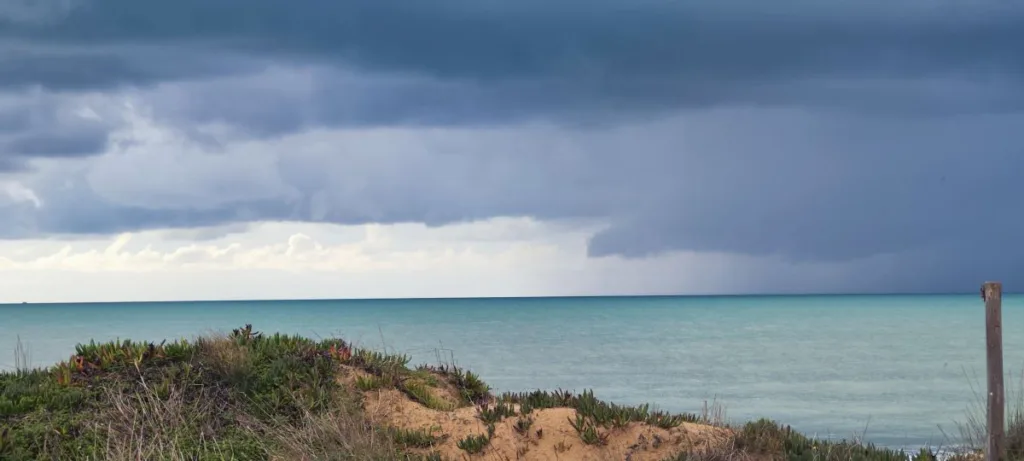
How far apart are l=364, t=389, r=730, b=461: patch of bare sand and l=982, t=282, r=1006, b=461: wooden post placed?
11.3 feet

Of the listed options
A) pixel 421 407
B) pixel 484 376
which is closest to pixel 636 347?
pixel 484 376

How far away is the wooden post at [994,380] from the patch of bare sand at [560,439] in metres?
3.45

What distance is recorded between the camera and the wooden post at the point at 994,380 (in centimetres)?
1280

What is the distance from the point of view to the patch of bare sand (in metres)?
13.5

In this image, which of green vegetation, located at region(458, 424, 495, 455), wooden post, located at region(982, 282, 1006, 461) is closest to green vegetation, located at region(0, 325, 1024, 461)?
green vegetation, located at region(458, 424, 495, 455)

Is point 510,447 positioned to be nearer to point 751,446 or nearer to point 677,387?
point 751,446

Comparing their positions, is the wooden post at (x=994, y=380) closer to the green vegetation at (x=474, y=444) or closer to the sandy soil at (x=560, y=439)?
the sandy soil at (x=560, y=439)

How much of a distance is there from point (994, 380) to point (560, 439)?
19.4 feet

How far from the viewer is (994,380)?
12.9 meters

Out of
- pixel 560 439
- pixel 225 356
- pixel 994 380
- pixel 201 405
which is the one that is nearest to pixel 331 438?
pixel 201 405

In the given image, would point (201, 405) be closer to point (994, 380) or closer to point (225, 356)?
point (225, 356)

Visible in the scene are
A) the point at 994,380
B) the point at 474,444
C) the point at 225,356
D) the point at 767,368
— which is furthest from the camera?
the point at 767,368

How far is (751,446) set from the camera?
520 inches

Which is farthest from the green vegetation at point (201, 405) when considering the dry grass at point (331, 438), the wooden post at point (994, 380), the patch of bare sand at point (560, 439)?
the wooden post at point (994, 380)
